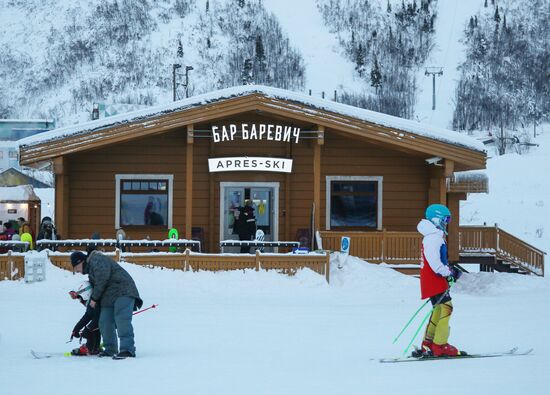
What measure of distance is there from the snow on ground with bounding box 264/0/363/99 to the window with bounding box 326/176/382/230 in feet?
310

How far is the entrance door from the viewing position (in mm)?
23516

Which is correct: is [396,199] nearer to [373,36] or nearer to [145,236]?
[145,236]

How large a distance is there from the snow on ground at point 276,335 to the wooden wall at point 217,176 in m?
3.27

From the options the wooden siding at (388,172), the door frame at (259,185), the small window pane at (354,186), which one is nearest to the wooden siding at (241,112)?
the wooden siding at (388,172)

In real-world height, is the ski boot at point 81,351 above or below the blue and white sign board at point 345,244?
below

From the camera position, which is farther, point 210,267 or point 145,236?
point 145,236

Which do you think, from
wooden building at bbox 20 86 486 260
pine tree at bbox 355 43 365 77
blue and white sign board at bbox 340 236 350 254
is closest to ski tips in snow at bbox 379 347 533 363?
blue and white sign board at bbox 340 236 350 254

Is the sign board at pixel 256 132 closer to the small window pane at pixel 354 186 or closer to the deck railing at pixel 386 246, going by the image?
the small window pane at pixel 354 186

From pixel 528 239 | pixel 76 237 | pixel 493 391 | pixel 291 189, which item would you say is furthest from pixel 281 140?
pixel 528 239

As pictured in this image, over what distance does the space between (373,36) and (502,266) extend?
118 meters

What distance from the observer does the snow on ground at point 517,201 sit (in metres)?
48.8

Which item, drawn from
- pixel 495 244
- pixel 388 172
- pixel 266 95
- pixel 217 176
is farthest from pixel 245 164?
pixel 495 244

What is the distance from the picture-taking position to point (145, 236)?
76.7 feet

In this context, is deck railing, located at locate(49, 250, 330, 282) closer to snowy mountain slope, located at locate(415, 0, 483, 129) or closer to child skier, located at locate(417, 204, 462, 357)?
child skier, located at locate(417, 204, 462, 357)
